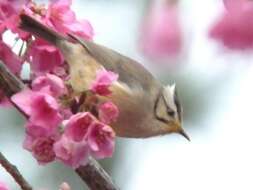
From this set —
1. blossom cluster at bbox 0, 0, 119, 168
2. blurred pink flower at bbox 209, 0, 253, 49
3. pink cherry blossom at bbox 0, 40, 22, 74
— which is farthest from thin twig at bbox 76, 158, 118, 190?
blurred pink flower at bbox 209, 0, 253, 49

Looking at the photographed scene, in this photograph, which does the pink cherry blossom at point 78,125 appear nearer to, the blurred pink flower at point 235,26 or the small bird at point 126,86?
the small bird at point 126,86

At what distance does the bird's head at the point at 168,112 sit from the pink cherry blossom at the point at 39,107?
0.97 metres

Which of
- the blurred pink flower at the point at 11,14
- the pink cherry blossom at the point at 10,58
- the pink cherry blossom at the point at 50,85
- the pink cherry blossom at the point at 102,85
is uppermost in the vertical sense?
the blurred pink flower at the point at 11,14

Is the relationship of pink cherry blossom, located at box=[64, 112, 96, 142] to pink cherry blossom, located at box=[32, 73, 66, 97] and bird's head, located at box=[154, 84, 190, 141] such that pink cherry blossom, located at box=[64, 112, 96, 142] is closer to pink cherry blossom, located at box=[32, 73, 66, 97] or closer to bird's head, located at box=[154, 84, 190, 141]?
pink cherry blossom, located at box=[32, 73, 66, 97]

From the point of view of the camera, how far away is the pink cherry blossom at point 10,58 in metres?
1.99

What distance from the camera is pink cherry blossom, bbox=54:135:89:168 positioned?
5.91 feet

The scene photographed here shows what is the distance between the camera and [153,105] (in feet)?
9.20

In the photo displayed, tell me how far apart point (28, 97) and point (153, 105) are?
100 centimetres

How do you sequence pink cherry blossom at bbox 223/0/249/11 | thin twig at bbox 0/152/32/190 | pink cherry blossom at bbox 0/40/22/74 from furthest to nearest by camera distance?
pink cherry blossom at bbox 0/40/22/74, thin twig at bbox 0/152/32/190, pink cherry blossom at bbox 223/0/249/11

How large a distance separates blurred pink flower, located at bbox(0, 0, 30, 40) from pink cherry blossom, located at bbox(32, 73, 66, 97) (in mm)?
150

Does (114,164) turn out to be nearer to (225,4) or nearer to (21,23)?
(21,23)

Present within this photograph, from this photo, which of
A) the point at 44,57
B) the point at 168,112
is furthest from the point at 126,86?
the point at 44,57

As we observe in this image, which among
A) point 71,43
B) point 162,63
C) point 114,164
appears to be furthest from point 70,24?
point 114,164

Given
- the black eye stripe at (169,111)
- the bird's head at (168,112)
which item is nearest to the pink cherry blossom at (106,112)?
the bird's head at (168,112)
